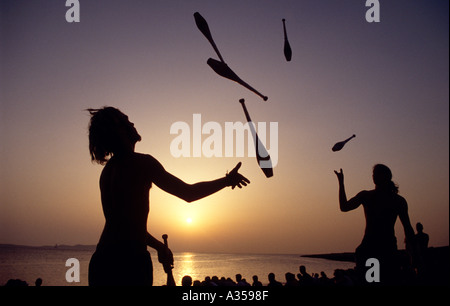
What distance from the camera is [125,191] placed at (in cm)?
249

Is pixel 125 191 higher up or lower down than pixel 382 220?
higher up

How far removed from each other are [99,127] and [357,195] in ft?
9.92

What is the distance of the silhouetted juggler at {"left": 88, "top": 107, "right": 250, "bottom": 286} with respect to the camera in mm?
2334

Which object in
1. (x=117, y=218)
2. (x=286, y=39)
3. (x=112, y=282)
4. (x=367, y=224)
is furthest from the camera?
(x=286, y=39)

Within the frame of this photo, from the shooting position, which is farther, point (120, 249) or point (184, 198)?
point (184, 198)

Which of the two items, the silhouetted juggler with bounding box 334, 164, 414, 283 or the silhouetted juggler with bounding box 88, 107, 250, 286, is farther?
the silhouetted juggler with bounding box 334, 164, 414, 283

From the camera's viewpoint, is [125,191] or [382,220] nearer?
[125,191]

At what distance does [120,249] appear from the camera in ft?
7.68

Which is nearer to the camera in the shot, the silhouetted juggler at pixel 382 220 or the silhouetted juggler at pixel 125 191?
the silhouetted juggler at pixel 125 191

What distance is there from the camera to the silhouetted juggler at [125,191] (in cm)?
233
